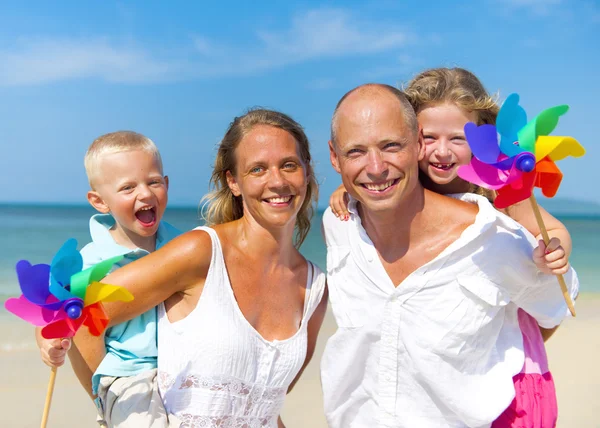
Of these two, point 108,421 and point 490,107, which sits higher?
point 490,107

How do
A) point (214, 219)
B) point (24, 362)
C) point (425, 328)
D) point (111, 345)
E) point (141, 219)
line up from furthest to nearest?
point (24, 362)
point (214, 219)
point (141, 219)
point (111, 345)
point (425, 328)

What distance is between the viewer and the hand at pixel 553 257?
9.66ft

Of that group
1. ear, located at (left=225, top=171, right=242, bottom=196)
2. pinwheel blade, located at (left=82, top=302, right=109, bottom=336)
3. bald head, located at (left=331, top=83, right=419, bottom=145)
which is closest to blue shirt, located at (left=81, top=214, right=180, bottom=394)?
pinwheel blade, located at (left=82, top=302, right=109, bottom=336)

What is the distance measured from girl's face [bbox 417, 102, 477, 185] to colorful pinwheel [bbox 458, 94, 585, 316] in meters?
0.73

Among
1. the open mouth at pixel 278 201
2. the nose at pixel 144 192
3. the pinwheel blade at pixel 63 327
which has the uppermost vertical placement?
the open mouth at pixel 278 201

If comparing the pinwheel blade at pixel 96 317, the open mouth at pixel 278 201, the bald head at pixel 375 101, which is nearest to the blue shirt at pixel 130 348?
the pinwheel blade at pixel 96 317

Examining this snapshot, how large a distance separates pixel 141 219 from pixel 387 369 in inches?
63.7

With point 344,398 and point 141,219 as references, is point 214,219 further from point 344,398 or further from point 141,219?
point 344,398

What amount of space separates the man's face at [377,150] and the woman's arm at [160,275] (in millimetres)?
889

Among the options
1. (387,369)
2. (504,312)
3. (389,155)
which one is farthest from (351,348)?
(389,155)

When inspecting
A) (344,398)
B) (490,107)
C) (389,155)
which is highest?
(490,107)

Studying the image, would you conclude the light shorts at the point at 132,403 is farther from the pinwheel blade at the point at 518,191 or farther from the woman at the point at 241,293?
the pinwheel blade at the point at 518,191

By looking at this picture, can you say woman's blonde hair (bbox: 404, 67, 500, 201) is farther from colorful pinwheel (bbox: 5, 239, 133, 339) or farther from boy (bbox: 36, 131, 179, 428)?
colorful pinwheel (bbox: 5, 239, 133, 339)

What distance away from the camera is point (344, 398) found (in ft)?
11.6
